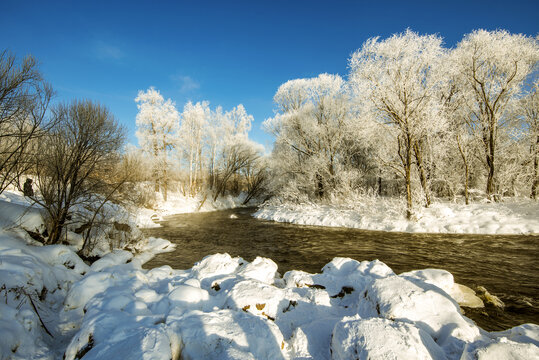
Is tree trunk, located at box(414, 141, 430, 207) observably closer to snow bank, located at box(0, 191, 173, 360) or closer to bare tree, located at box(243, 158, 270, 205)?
snow bank, located at box(0, 191, 173, 360)

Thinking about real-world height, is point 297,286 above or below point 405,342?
below

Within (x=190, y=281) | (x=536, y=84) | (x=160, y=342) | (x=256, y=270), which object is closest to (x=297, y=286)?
(x=256, y=270)

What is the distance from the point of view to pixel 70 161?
27.5 ft

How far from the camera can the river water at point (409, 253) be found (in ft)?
18.5

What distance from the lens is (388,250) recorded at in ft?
32.9

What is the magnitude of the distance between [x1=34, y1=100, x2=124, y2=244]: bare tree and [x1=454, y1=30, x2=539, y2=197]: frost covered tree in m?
19.8

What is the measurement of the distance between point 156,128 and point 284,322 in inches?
1019

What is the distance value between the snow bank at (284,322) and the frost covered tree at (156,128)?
72.7 feet

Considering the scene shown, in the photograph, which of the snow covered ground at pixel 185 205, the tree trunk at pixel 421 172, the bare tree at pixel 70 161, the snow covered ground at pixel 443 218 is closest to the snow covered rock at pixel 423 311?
the bare tree at pixel 70 161

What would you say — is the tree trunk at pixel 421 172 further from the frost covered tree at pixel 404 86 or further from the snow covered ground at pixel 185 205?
the snow covered ground at pixel 185 205

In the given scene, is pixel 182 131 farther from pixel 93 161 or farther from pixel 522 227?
pixel 522 227

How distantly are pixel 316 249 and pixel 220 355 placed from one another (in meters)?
8.01

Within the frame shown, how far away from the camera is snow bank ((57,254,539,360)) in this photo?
2.89 metres

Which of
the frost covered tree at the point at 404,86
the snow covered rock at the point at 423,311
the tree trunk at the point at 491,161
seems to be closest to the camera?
the snow covered rock at the point at 423,311
